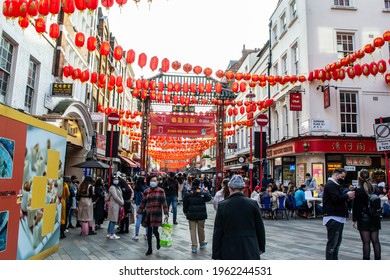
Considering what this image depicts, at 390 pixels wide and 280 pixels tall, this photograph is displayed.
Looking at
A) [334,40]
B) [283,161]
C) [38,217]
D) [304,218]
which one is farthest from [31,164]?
[334,40]

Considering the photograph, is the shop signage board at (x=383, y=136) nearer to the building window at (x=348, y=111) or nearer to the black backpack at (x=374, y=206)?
the black backpack at (x=374, y=206)

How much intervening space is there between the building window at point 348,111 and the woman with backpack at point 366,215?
1380 centimetres

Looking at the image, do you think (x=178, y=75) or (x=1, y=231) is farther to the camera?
(x=178, y=75)

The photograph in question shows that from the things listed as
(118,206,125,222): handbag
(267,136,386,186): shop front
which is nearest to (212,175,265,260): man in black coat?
(118,206,125,222): handbag

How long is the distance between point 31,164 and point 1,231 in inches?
50.3

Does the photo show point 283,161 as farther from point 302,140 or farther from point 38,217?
point 38,217

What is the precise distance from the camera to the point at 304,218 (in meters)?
13.7

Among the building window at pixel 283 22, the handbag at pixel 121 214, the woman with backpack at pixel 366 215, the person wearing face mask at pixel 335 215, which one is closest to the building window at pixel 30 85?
the handbag at pixel 121 214

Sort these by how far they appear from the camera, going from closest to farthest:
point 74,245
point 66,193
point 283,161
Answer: point 74,245
point 66,193
point 283,161

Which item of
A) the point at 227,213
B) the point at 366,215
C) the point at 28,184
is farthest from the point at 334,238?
the point at 28,184

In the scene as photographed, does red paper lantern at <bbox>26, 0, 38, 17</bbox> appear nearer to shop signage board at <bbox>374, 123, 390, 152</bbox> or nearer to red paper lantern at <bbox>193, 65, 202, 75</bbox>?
red paper lantern at <bbox>193, 65, 202, 75</bbox>

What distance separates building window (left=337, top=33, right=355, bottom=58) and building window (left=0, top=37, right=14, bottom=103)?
18.1 metres

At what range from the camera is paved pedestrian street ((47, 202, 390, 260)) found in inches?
264

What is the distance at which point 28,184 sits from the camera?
17.7 feet
